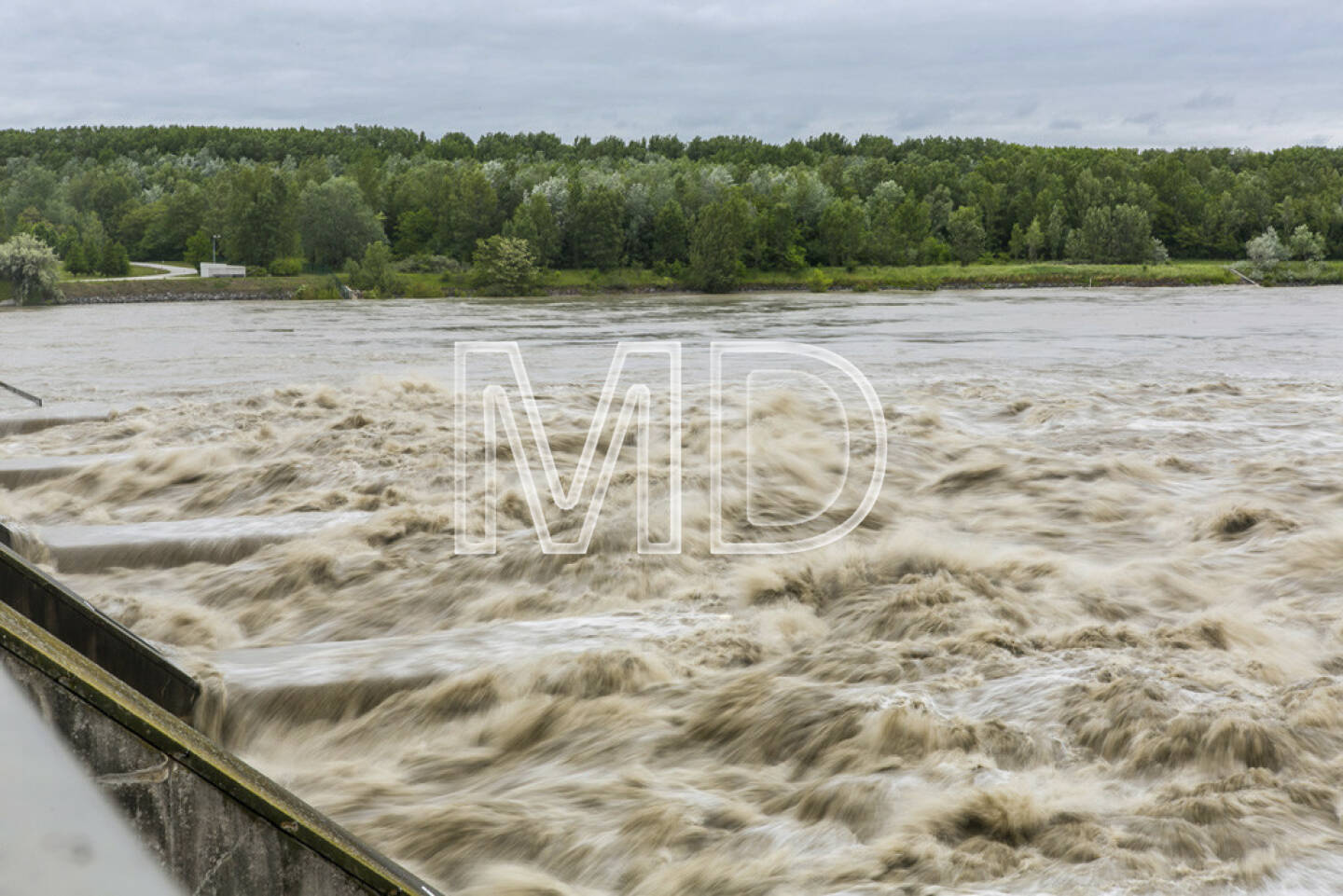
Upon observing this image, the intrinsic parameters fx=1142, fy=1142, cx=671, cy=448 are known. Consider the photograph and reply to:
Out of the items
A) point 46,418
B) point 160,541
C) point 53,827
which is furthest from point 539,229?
point 53,827

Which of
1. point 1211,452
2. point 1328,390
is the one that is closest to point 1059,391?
point 1328,390

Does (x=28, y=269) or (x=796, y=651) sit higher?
(x=28, y=269)

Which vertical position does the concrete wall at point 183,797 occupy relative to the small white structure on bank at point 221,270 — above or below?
below

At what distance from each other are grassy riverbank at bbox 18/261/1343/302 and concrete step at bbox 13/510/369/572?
69855 mm

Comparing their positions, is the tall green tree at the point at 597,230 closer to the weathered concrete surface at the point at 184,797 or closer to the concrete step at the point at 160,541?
the concrete step at the point at 160,541

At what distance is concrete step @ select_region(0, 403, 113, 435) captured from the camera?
616 inches

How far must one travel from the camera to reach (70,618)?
4.88 metres

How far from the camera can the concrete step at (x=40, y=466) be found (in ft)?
38.6

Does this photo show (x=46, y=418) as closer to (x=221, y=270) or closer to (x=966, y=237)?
(x=221, y=270)

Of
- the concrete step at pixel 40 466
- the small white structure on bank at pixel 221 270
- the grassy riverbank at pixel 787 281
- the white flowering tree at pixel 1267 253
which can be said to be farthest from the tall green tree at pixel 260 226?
the concrete step at pixel 40 466

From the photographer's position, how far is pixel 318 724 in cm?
586

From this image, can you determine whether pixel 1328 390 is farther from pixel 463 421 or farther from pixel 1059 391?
pixel 463 421

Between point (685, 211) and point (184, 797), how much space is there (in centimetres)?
10144

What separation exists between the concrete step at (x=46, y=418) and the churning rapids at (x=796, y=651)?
589mm
